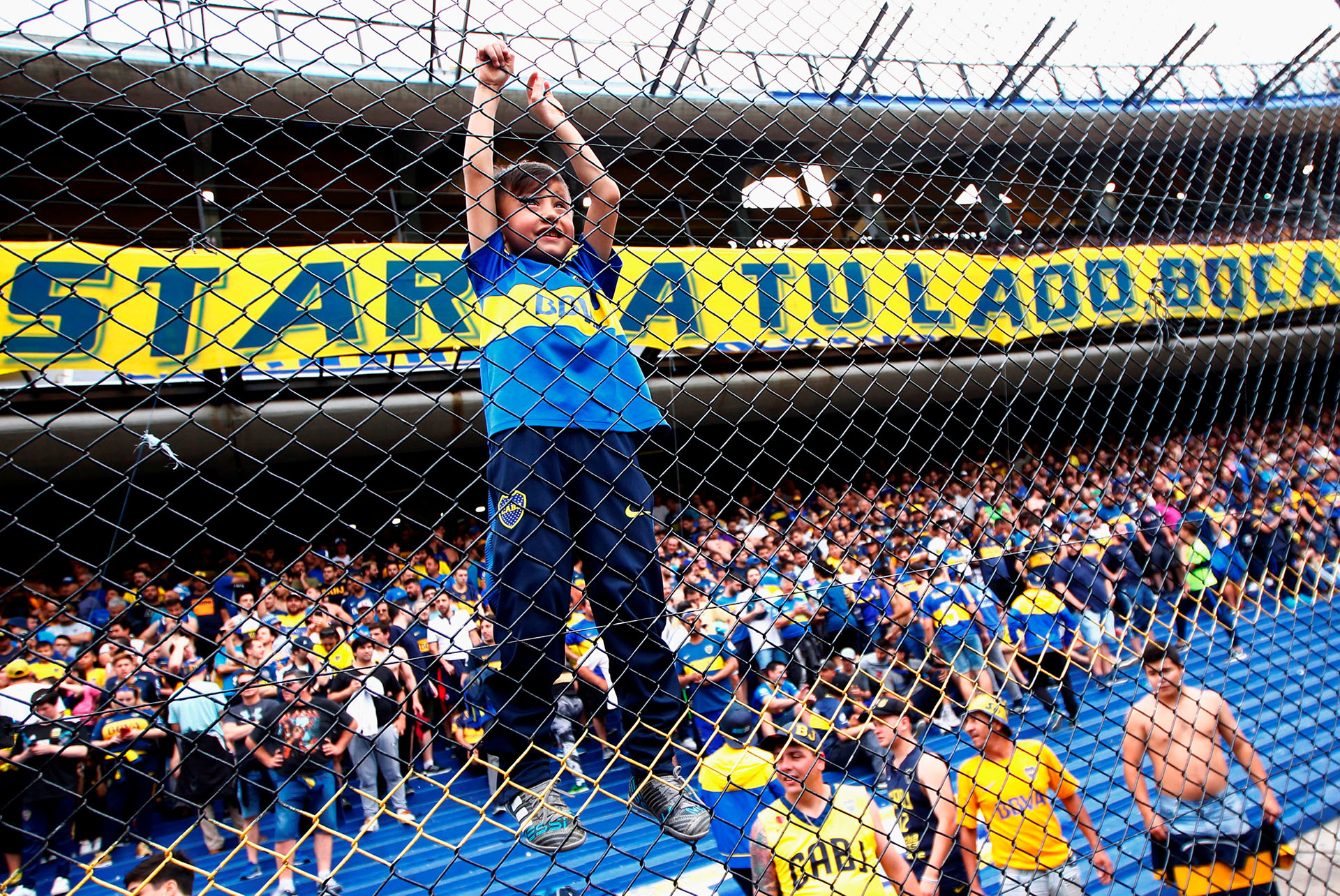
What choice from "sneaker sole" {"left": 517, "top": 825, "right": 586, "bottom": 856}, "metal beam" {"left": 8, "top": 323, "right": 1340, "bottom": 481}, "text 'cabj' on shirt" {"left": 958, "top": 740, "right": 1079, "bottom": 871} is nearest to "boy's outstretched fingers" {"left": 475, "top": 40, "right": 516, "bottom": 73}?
"sneaker sole" {"left": 517, "top": 825, "right": 586, "bottom": 856}

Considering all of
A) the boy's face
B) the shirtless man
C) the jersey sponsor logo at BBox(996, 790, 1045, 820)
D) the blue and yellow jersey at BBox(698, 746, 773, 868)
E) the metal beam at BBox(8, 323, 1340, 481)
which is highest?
the boy's face

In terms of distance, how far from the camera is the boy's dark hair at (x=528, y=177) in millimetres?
2115

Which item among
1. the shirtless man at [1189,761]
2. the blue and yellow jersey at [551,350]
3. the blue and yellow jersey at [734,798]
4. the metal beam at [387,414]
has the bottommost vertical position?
the metal beam at [387,414]

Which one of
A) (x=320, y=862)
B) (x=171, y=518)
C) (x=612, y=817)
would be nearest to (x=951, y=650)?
(x=612, y=817)

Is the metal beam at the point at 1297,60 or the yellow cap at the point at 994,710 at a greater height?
the metal beam at the point at 1297,60

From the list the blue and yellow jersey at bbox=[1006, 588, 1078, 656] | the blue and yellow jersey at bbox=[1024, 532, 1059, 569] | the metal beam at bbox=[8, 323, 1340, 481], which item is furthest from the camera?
the metal beam at bbox=[8, 323, 1340, 481]

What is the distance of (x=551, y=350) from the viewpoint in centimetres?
202

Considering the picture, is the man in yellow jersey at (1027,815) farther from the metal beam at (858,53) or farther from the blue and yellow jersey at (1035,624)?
the metal beam at (858,53)

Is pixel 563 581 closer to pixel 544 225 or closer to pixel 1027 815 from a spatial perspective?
pixel 544 225

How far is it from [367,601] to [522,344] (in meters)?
5.37

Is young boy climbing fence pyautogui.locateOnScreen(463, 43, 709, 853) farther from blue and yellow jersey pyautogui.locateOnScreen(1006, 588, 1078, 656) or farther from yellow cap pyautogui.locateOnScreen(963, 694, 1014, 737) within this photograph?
blue and yellow jersey pyautogui.locateOnScreen(1006, 588, 1078, 656)

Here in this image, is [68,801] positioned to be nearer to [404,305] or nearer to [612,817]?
[612,817]

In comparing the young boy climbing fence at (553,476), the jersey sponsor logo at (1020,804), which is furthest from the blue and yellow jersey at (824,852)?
the young boy climbing fence at (553,476)

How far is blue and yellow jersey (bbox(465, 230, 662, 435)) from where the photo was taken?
1972mm
